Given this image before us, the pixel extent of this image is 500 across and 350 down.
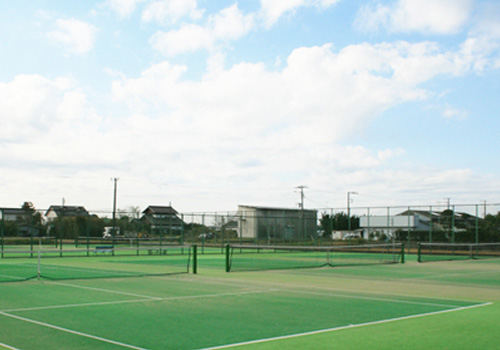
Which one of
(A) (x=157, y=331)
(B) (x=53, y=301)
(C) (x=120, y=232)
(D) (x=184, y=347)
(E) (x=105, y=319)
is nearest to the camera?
(D) (x=184, y=347)

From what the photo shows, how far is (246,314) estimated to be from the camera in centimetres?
1012

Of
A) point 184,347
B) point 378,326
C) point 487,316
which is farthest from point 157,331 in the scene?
point 487,316

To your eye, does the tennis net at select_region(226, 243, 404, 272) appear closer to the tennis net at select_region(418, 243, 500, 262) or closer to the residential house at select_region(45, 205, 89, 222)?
the tennis net at select_region(418, 243, 500, 262)

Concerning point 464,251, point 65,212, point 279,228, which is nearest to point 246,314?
point 464,251

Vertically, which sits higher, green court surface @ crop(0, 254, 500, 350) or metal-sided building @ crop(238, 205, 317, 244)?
metal-sided building @ crop(238, 205, 317, 244)

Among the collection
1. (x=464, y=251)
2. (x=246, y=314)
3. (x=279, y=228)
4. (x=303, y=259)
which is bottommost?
(x=303, y=259)

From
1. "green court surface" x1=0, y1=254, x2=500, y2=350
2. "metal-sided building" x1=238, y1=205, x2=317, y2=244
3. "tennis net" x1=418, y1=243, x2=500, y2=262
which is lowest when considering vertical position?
"tennis net" x1=418, y1=243, x2=500, y2=262

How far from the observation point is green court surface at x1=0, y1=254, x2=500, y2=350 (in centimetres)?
772

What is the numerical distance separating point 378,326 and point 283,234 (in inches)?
1451

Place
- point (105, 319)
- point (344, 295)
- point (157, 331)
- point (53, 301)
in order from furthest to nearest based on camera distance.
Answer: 1. point (344, 295)
2. point (53, 301)
3. point (105, 319)
4. point (157, 331)

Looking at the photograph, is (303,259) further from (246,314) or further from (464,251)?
(246,314)

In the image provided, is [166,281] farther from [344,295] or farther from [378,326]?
[378,326]

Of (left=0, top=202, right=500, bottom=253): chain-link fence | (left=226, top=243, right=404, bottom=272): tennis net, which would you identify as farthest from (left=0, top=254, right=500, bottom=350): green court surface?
(left=0, top=202, right=500, bottom=253): chain-link fence

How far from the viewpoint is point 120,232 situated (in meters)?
40.9
